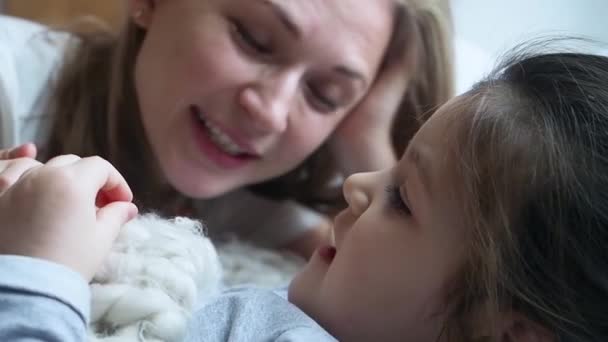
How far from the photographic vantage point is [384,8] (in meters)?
1.04

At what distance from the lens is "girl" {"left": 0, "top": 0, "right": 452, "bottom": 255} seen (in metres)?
0.92

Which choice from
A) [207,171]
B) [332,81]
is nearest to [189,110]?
[207,171]

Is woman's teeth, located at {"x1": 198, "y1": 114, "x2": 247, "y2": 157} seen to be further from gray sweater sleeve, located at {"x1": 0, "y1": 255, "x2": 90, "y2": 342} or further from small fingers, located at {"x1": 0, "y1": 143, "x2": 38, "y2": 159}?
gray sweater sleeve, located at {"x1": 0, "y1": 255, "x2": 90, "y2": 342}

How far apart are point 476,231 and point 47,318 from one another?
342mm

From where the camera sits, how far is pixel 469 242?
1.91 feet

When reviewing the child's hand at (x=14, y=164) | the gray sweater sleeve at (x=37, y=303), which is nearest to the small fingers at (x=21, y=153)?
the child's hand at (x=14, y=164)

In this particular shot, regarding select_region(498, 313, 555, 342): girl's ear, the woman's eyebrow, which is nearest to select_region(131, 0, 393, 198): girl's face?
the woman's eyebrow

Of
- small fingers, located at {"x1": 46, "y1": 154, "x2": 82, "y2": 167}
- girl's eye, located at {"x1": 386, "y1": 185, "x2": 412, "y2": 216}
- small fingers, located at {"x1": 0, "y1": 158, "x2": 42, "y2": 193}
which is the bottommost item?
small fingers, located at {"x1": 0, "y1": 158, "x2": 42, "y2": 193}

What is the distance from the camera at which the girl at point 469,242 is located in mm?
521

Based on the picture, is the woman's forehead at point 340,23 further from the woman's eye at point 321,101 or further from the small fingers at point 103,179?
the small fingers at point 103,179

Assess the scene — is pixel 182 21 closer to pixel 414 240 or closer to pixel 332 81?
pixel 332 81

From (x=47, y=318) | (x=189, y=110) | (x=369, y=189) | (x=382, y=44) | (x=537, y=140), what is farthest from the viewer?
(x=382, y=44)

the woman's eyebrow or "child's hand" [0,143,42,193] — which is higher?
the woman's eyebrow

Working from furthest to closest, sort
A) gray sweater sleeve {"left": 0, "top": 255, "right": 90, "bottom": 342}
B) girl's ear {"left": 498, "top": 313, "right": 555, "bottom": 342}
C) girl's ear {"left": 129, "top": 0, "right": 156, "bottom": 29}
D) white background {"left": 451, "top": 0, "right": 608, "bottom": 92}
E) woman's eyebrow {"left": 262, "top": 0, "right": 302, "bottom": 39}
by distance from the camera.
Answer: white background {"left": 451, "top": 0, "right": 608, "bottom": 92}, girl's ear {"left": 129, "top": 0, "right": 156, "bottom": 29}, woman's eyebrow {"left": 262, "top": 0, "right": 302, "bottom": 39}, girl's ear {"left": 498, "top": 313, "right": 555, "bottom": 342}, gray sweater sleeve {"left": 0, "top": 255, "right": 90, "bottom": 342}
